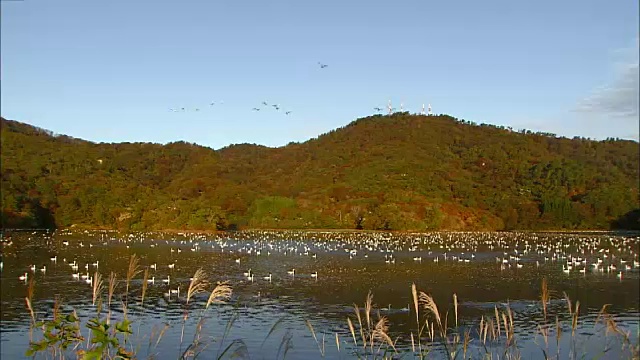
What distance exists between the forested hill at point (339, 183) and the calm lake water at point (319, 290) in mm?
26455

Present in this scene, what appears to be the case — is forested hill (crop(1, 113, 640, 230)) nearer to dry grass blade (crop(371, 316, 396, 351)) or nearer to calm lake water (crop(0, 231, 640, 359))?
calm lake water (crop(0, 231, 640, 359))

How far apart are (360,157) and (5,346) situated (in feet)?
385

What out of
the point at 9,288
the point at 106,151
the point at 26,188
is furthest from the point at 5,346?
the point at 106,151

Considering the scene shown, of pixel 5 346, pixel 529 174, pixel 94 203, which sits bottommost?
pixel 5 346

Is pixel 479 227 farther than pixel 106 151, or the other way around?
pixel 106 151

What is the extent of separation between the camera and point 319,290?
25531 mm

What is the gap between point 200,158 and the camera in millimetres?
133125

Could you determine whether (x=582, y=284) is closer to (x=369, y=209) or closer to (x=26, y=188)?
(x=369, y=209)

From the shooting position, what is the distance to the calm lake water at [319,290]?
1619cm

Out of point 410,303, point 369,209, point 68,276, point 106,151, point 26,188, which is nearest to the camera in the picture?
point 410,303

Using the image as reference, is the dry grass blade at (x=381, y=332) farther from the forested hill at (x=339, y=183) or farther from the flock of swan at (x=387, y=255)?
the forested hill at (x=339, y=183)

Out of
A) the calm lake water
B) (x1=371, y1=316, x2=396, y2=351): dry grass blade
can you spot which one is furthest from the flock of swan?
(x1=371, y1=316, x2=396, y2=351): dry grass blade

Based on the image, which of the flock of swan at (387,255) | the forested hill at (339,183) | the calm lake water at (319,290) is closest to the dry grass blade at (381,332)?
the calm lake water at (319,290)

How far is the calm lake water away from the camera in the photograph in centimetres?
1619
